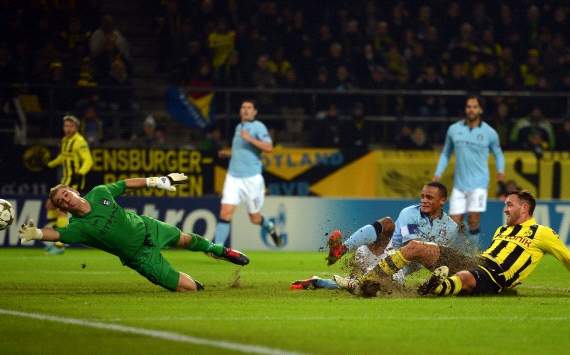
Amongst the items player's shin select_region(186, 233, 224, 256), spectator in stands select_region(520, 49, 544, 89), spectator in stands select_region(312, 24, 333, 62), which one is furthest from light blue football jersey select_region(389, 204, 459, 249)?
spectator in stands select_region(520, 49, 544, 89)

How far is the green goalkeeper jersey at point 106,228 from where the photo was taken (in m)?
11.4

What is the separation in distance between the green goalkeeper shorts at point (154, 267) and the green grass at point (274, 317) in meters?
0.17

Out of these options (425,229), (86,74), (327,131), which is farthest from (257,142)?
(425,229)

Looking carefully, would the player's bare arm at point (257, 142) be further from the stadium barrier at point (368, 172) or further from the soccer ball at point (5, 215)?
the soccer ball at point (5, 215)

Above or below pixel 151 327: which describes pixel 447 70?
above

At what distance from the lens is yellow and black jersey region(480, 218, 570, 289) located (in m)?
11.4

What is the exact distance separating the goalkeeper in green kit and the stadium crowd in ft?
34.9

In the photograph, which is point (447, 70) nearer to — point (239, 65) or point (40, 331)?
point (239, 65)

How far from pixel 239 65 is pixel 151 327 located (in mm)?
15927

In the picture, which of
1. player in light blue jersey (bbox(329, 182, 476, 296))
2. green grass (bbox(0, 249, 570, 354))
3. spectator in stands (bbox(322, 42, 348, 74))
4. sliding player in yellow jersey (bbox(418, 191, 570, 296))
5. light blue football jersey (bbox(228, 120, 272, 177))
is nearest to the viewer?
green grass (bbox(0, 249, 570, 354))

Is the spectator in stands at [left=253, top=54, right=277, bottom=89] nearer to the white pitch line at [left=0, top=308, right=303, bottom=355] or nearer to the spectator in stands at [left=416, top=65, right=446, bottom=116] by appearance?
the spectator in stands at [left=416, top=65, right=446, bottom=116]

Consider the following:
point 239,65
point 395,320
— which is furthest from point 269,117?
point 395,320

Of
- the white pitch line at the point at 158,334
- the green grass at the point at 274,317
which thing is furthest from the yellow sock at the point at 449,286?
the white pitch line at the point at 158,334

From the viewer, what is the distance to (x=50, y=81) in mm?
22875
